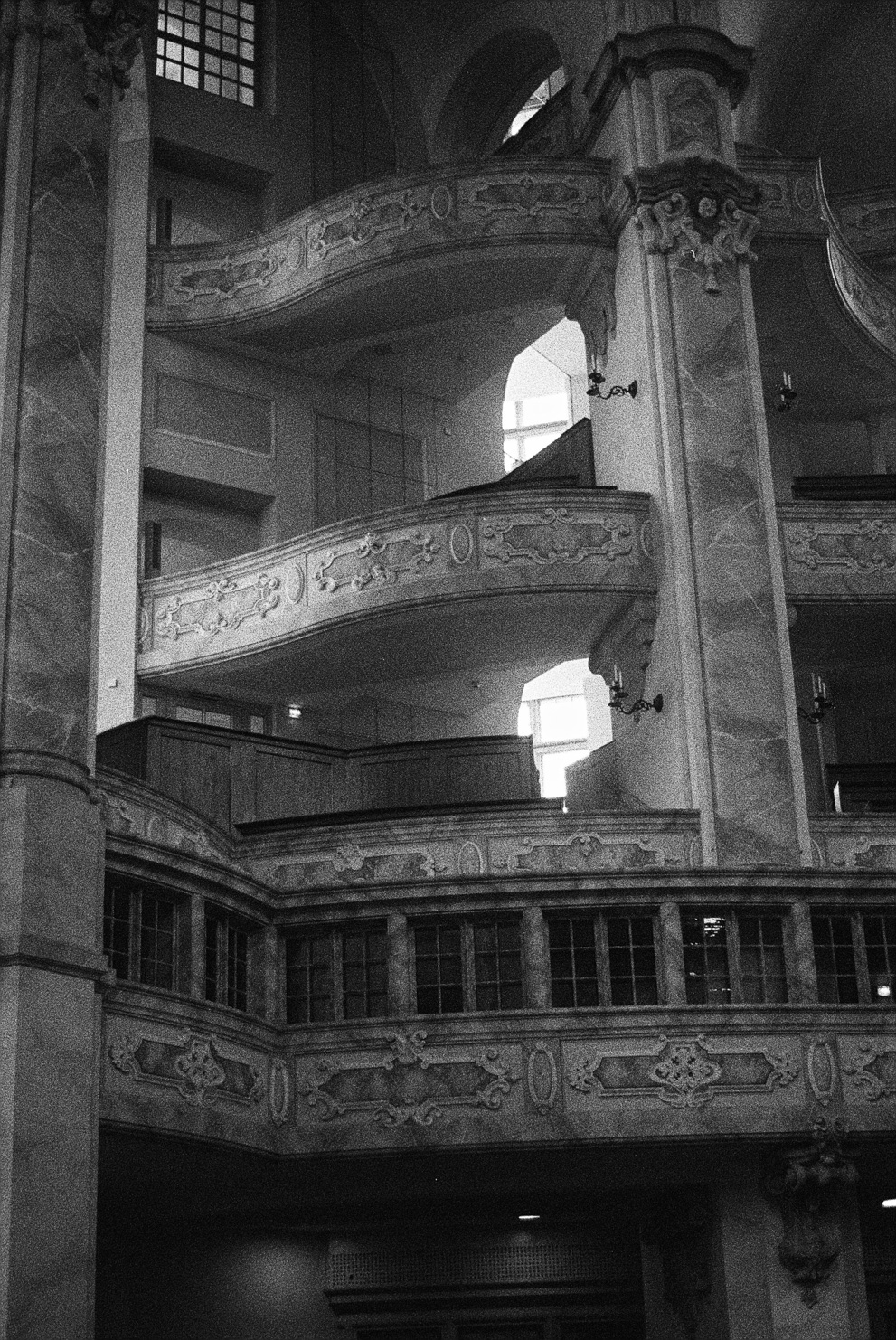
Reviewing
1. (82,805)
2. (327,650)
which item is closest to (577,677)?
(327,650)

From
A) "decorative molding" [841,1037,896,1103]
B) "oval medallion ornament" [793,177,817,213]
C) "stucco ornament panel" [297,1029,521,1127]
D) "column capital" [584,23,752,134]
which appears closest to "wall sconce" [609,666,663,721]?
"decorative molding" [841,1037,896,1103]

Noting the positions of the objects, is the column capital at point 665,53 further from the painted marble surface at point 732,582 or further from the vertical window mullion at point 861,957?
the vertical window mullion at point 861,957

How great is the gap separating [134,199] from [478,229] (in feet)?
22.0

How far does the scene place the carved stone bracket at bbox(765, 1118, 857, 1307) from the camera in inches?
859

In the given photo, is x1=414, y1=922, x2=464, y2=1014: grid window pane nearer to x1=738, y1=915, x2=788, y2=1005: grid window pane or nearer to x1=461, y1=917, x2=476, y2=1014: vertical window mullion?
x1=461, y1=917, x2=476, y2=1014: vertical window mullion

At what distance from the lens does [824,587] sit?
26609 millimetres

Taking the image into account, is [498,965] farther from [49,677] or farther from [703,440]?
[703,440]

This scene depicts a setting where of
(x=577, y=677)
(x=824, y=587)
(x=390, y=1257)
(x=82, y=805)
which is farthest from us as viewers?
(x=577, y=677)

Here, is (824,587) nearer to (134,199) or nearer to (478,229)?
(478,229)

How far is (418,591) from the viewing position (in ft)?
86.2

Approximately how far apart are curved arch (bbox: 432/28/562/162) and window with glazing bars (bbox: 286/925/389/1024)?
56.8ft

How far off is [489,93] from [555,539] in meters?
13.2

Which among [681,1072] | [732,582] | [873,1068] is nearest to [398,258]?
[732,582]

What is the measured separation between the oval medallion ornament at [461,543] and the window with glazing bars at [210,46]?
39.5 ft
